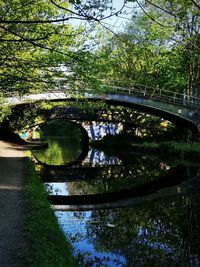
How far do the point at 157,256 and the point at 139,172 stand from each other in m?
12.1

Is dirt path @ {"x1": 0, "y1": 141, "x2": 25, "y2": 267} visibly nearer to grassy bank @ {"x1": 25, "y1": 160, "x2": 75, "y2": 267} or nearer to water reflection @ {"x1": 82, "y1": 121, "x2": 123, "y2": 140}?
grassy bank @ {"x1": 25, "y1": 160, "x2": 75, "y2": 267}

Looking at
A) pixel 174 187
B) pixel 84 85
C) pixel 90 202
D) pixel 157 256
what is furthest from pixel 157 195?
pixel 157 256

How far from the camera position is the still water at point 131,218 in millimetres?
6570

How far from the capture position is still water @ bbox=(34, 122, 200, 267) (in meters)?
6.57

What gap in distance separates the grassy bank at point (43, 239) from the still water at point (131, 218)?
0.57 m

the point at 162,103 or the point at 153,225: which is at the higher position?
the point at 162,103

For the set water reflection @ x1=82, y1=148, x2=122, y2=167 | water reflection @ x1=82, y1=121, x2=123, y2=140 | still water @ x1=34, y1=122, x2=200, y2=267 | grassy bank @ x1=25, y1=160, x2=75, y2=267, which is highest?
water reflection @ x1=82, y1=121, x2=123, y2=140

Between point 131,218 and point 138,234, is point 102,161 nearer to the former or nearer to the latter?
point 131,218

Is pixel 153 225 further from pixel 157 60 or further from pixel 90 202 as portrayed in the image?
pixel 157 60

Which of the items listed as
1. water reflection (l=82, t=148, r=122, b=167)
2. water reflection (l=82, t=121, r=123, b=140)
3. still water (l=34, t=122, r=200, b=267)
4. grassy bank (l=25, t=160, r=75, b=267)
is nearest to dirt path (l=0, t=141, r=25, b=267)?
grassy bank (l=25, t=160, r=75, b=267)

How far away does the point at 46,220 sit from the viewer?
23.6 ft

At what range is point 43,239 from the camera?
5.96 meters

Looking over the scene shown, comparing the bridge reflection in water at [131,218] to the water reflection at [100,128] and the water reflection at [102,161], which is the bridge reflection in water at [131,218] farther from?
the water reflection at [100,128]

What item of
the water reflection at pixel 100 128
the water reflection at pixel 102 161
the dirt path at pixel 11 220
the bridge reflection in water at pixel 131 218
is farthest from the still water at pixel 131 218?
the water reflection at pixel 100 128
